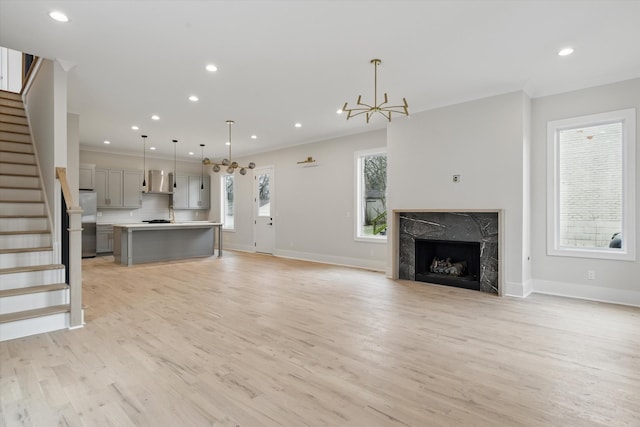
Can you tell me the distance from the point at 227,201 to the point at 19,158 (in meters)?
6.14

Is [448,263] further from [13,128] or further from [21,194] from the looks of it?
[13,128]

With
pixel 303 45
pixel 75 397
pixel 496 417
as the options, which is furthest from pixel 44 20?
pixel 496 417

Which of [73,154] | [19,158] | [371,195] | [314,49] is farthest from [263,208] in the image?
[314,49]

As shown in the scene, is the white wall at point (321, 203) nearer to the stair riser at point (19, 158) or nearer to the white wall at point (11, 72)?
the stair riser at point (19, 158)

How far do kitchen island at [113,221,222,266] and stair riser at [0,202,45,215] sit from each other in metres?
2.78

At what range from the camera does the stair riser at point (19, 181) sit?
15.0 ft

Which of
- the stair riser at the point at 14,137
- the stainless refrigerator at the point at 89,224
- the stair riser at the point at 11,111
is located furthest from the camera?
Answer: the stainless refrigerator at the point at 89,224

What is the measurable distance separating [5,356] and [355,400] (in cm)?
280

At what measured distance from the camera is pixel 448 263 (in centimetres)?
571

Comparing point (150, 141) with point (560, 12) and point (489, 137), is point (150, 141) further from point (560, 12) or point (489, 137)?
point (560, 12)

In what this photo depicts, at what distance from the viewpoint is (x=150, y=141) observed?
836 centimetres

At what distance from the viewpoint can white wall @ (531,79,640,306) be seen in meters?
4.32

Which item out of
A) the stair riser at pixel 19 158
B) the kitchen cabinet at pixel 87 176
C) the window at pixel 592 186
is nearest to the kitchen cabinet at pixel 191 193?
the kitchen cabinet at pixel 87 176

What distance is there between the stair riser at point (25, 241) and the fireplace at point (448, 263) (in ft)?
17.2
